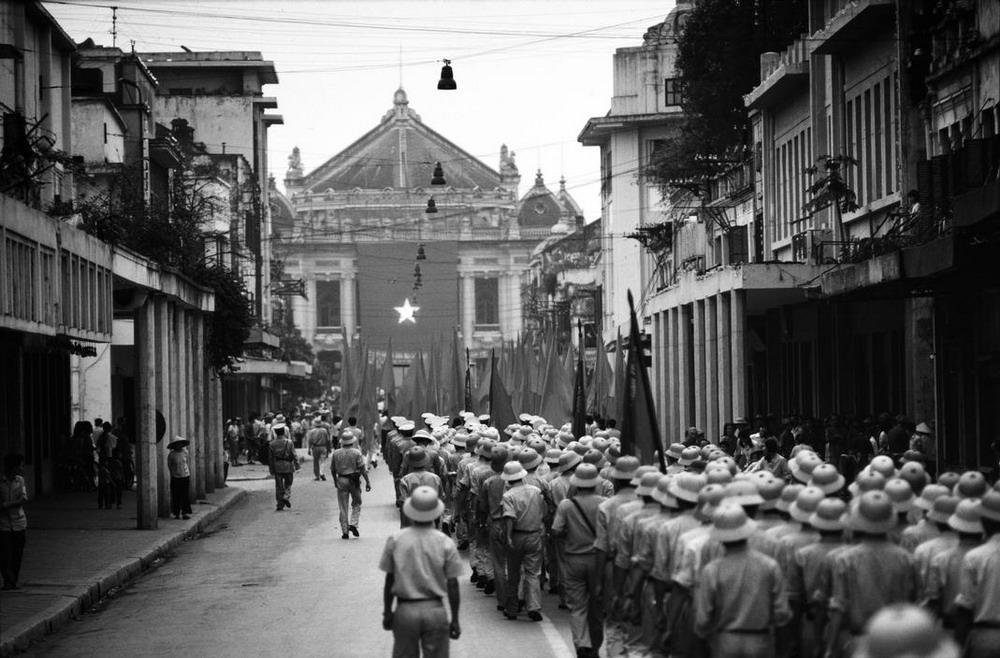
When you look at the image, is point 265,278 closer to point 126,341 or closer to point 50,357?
point 126,341

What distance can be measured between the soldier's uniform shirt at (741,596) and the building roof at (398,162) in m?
133

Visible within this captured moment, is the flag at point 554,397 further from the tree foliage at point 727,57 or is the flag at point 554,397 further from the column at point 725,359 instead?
the tree foliage at point 727,57

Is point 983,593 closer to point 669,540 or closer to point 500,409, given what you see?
point 669,540

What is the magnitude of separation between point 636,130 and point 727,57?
Answer: 90.9ft

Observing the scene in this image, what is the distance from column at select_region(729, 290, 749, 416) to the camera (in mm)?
31266

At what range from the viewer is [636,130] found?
2864 inches

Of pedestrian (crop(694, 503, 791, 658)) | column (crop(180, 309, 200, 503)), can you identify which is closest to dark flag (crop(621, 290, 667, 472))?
pedestrian (crop(694, 503, 791, 658))

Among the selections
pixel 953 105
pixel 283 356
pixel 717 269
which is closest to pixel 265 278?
pixel 283 356

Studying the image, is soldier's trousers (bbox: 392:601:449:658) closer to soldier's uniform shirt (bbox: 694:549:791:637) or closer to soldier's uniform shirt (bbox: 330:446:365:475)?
soldier's uniform shirt (bbox: 694:549:791:637)

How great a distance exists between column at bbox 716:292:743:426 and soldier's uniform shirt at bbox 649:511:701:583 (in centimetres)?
2036

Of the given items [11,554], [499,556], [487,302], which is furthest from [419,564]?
[487,302]

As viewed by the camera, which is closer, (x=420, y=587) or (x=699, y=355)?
(x=420, y=587)

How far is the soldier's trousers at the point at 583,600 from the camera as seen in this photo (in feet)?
44.7

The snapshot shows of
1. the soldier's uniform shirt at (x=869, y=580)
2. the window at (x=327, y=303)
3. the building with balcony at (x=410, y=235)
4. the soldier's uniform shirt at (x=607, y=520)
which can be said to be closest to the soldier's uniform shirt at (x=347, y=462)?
the soldier's uniform shirt at (x=607, y=520)
